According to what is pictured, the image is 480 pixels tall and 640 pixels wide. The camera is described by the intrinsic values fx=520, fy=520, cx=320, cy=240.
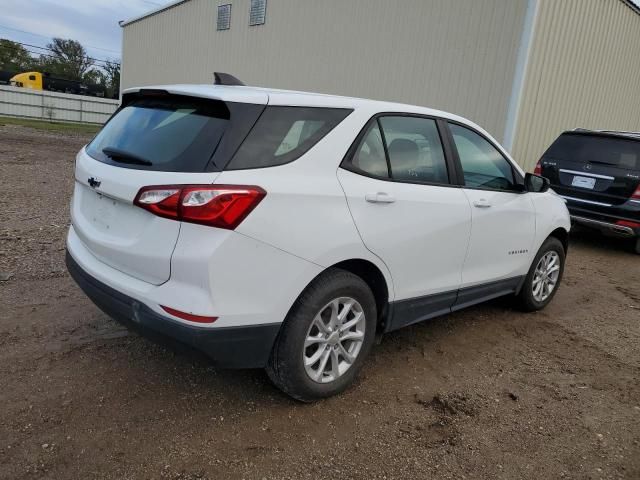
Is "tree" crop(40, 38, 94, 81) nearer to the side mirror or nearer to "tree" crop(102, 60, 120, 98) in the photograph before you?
"tree" crop(102, 60, 120, 98)

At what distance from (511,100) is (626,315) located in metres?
5.42

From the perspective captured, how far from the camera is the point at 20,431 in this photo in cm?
255

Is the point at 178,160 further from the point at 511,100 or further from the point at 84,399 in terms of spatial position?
the point at 511,100

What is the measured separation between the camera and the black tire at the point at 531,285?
4.58 meters

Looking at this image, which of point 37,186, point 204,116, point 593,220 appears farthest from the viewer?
point 37,186

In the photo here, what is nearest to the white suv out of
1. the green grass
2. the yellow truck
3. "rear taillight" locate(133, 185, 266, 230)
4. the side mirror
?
"rear taillight" locate(133, 185, 266, 230)

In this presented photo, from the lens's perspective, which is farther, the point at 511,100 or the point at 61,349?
the point at 511,100

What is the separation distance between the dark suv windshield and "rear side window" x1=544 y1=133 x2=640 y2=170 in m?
6.62

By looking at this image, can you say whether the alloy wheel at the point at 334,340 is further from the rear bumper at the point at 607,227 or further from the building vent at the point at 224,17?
the building vent at the point at 224,17

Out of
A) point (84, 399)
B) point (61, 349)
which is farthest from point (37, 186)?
point (84, 399)

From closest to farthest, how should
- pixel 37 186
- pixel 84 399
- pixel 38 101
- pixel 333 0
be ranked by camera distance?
pixel 84 399 < pixel 37 186 < pixel 333 0 < pixel 38 101

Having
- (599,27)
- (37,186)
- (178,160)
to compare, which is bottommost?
(37,186)

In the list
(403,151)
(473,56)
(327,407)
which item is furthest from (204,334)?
(473,56)

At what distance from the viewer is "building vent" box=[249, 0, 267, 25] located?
15.6m
